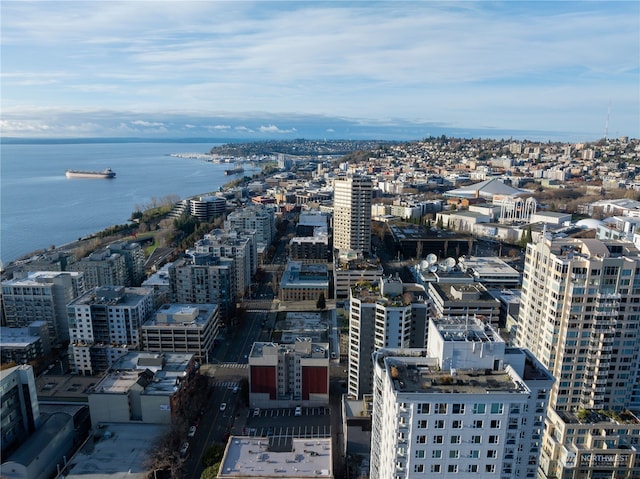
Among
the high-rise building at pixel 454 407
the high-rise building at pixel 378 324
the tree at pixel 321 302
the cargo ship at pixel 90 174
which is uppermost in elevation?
the high-rise building at pixel 454 407

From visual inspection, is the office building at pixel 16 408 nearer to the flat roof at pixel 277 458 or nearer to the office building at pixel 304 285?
the flat roof at pixel 277 458

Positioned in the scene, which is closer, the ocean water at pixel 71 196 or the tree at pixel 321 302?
the tree at pixel 321 302

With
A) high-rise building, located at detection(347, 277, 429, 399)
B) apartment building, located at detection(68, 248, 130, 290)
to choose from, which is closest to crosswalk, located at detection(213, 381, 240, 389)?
high-rise building, located at detection(347, 277, 429, 399)

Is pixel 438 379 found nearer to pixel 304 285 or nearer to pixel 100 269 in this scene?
pixel 304 285

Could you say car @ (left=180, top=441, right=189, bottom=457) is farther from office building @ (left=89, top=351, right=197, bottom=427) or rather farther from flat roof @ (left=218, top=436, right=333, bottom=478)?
flat roof @ (left=218, top=436, right=333, bottom=478)

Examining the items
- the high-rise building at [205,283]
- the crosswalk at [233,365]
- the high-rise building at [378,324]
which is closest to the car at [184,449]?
the crosswalk at [233,365]

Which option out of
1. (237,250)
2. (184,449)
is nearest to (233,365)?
(184,449)

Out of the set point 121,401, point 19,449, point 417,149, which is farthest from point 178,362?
point 417,149

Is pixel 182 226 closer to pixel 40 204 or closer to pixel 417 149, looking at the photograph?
pixel 40 204
